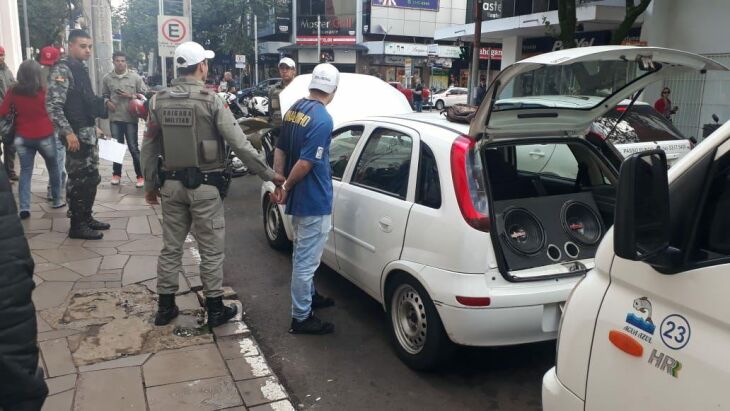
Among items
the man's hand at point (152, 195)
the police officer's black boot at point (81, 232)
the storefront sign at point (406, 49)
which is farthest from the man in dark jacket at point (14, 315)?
the storefront sign at point (406, 49)

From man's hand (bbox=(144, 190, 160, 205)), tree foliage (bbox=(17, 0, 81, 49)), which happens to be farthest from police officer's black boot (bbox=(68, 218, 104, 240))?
tree foliage (bbox=(17, 0, 81, 49))

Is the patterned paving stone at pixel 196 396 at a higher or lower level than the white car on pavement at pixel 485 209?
lower

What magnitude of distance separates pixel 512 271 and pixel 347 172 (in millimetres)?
1700

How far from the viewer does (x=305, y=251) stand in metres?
4.24

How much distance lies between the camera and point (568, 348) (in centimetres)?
221

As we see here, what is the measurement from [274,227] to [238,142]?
2.27m

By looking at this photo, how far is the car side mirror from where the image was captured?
174 cm

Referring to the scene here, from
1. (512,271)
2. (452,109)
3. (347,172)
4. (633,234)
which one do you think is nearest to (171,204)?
(347,172)

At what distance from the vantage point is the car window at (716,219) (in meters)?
1.83

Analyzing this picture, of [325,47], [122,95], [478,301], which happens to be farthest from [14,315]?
[325,47]

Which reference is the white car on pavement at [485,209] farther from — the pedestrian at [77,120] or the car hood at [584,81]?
the pedestrian at [77,120]

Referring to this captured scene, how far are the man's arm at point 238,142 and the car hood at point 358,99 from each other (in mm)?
2533

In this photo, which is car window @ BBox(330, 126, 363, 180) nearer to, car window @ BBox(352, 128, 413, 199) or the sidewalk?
car window @ BBox(352, 128, 413, 199)

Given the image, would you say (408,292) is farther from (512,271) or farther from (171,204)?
(171,204)
